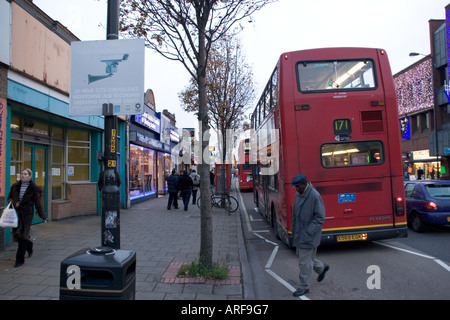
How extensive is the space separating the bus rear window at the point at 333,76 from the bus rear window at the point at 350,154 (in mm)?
1151

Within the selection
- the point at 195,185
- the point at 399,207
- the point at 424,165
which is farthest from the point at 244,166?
the point at 424,165

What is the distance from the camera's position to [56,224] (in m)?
10.1

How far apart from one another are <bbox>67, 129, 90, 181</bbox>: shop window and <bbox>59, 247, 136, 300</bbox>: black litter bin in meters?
9.76

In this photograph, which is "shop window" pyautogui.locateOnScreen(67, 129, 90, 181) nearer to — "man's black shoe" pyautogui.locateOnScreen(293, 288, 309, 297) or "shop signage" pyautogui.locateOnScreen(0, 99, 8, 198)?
"shop signage" pyautogui.locateOnScreen(0, 99, 8, 198)

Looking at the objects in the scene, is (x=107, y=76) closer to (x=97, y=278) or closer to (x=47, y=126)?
(x=97, y=278)

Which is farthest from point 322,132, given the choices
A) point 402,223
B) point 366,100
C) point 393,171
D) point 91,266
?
point 91,266

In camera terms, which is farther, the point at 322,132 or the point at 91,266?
the point at 322,132

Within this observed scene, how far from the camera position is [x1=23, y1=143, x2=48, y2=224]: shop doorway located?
379 inches

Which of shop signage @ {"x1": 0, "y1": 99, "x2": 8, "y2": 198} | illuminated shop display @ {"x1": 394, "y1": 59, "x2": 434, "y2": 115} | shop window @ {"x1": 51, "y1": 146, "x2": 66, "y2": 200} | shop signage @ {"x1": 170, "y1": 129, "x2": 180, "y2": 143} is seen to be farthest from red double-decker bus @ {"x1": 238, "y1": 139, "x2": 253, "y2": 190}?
illuminated shop display @ {"x1": 394, "y1": 59, "x2": 434, "y2": 115}

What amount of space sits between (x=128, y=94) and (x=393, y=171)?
5.34 meters

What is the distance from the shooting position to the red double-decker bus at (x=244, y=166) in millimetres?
24566

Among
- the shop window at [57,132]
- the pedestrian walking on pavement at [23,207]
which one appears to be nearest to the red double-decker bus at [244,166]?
the shop window at [57,132]

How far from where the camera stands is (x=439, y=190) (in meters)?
8.94

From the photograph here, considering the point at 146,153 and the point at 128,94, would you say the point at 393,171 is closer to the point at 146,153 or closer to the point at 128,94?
the point at 128,94
